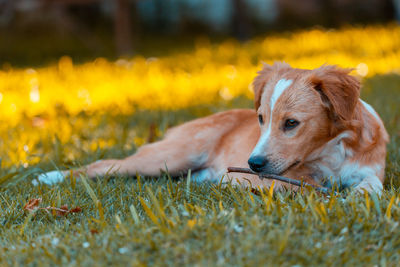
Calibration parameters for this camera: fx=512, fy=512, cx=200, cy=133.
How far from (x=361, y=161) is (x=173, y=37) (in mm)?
12170

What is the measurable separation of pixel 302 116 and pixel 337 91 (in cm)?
29

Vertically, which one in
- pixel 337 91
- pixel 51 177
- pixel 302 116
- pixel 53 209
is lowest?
pixel 51 177

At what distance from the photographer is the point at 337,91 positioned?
335 cm

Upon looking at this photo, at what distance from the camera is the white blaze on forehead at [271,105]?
3.28 m

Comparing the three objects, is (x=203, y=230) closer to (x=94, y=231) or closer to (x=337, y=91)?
(x=94, y=231)

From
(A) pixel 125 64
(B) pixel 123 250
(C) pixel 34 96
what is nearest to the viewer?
(B) pixel 123 250

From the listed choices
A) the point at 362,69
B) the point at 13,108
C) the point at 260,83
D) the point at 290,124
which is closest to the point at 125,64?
the point at 13,108

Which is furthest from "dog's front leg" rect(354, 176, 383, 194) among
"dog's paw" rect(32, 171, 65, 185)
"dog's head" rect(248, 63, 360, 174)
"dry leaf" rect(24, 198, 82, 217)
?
"dog's paw" rect(32, 171, 65, 185)

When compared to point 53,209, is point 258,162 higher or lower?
higher

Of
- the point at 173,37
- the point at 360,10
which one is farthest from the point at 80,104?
the point at 360,10

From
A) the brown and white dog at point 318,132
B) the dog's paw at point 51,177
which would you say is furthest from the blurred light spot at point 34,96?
the brown and white dog at point 318,132

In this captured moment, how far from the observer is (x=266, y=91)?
3617 millimetres

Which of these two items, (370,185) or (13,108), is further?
(13,108)

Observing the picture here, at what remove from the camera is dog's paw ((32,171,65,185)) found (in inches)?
158
